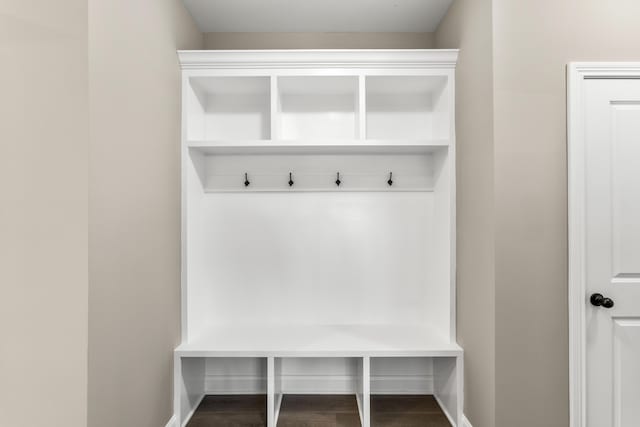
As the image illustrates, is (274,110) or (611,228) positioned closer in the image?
(611,228)

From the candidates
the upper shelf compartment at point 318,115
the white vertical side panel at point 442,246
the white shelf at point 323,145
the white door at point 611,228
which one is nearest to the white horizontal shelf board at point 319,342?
the white vertical side panel at point 442,246

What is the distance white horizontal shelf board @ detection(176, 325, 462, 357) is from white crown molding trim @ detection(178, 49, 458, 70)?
168cm

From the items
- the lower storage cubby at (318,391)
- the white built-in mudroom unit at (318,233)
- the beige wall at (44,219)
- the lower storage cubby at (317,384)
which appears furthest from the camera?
the white built-in mudroom unit at (318,233)

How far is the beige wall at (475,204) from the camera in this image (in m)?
1.78

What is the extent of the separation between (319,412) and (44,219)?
187 cm

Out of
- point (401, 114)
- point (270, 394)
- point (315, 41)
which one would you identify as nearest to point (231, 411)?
point (270, 394)

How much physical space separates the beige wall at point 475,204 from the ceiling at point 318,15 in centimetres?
26

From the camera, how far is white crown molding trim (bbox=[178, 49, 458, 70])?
7.30 feet

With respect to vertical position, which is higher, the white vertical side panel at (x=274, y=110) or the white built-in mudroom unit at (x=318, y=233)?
the white vertical side panel at (x=274, y=110)

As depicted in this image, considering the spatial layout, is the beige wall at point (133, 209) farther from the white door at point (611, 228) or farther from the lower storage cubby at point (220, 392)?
the white door at point (611, 228)

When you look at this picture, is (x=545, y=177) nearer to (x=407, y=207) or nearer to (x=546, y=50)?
(x=546, y=50)

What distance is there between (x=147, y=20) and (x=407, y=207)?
189cm

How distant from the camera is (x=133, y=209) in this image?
1618 millimetres

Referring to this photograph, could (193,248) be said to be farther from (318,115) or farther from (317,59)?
(317,59)
